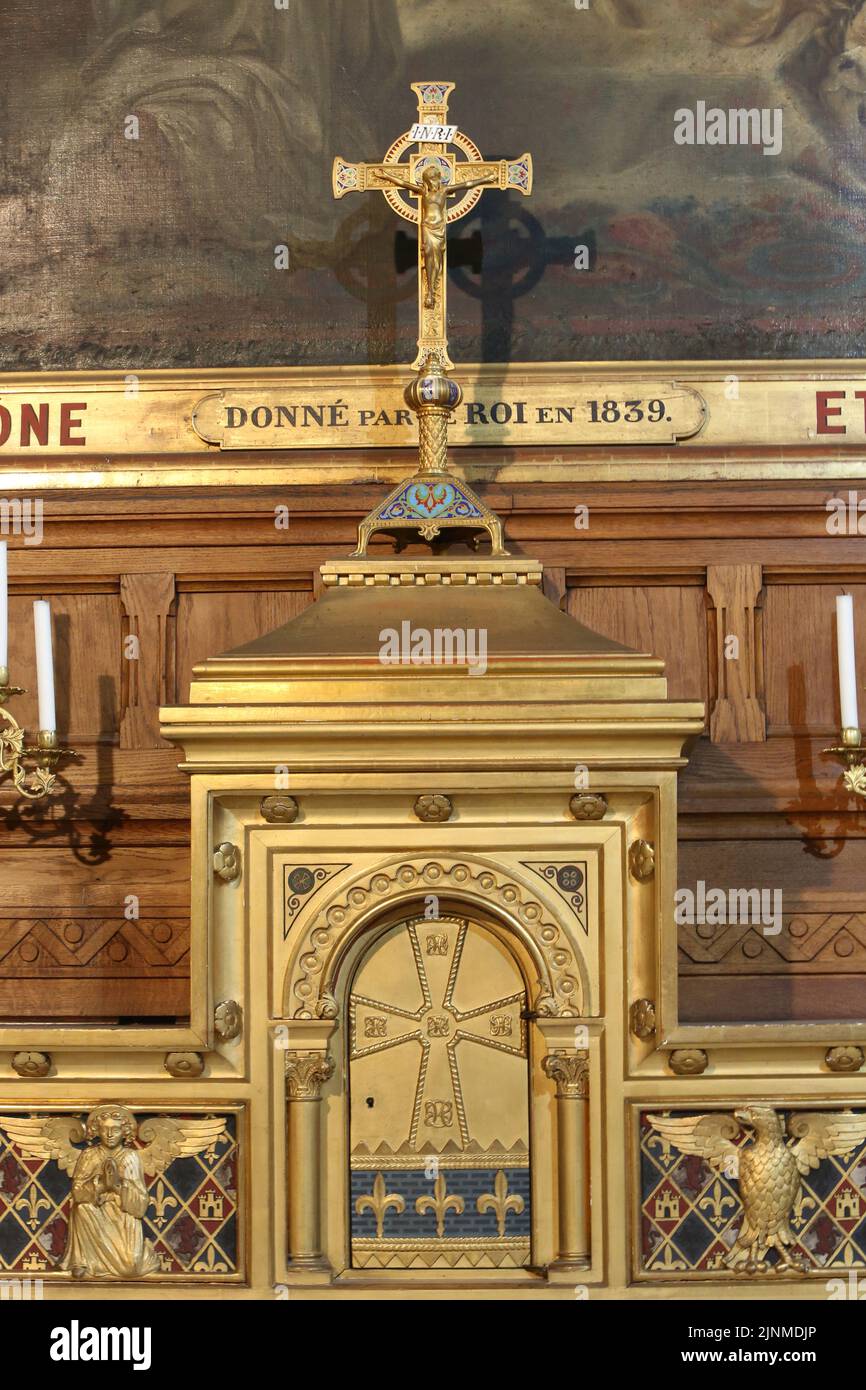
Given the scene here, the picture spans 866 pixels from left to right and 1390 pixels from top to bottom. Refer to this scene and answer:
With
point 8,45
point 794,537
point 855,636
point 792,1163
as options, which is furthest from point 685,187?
point 792,1163

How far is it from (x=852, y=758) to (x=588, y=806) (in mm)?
1053

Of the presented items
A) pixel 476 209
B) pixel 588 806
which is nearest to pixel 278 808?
pixel 588 806

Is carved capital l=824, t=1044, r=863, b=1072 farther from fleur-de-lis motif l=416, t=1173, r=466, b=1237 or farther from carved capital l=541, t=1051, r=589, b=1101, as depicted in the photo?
fleur-de-lis motif l=416, t=1173, r=466, b=1237

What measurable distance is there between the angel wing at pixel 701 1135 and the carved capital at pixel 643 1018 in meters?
0.21

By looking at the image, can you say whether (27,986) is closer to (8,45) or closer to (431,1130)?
(431,1130)

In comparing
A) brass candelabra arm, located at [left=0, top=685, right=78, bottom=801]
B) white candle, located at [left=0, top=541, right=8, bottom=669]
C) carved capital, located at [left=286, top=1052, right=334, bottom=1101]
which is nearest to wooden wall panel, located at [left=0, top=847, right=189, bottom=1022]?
brass candelabra arm, located at [left=0, top=685, right=78, bottom=801]

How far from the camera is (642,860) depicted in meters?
4.28

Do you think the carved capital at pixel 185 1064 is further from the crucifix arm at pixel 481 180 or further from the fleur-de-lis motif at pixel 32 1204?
the crucifix arm at pixel 481 180

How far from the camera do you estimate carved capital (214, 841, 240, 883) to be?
4.31 metres

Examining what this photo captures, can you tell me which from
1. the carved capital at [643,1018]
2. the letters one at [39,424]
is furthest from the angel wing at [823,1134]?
the letters one at [39,424]

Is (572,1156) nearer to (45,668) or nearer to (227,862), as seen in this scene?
(227,862)

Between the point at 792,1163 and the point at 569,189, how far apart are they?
10.7 ft

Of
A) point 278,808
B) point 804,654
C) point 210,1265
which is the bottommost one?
point 210,1265

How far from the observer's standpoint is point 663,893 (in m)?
4.23
